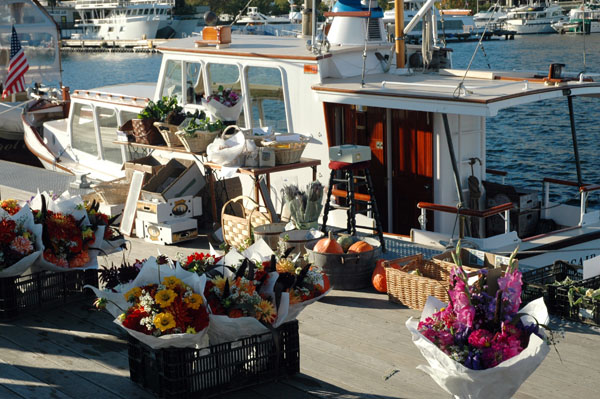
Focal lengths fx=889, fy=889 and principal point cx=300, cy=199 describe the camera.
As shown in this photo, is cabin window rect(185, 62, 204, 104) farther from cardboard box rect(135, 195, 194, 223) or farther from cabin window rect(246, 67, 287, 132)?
cardboard box rect(135, 195, 194, 223)

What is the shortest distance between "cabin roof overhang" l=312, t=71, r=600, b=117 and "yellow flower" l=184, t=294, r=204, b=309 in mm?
4980

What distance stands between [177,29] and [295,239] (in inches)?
3624

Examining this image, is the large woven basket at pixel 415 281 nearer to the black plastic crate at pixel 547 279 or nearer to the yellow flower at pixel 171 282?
the black plastic crate at pixel 547 279

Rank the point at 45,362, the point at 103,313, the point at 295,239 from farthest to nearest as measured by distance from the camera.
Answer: the point at 295,239 < the point at 103,313 < the point at 45,362

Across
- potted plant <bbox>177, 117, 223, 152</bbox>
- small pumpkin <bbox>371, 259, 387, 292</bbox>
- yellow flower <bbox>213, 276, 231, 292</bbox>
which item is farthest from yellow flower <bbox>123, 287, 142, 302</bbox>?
potted plant <bbox>177, 117, 223, 152</bbox>

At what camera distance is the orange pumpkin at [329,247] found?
898cm

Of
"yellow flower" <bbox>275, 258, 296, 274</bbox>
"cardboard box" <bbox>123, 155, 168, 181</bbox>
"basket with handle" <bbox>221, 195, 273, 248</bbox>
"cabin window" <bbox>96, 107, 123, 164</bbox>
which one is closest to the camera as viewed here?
"yellow flower" <bbox>275, 258, 296, 274</bbox>

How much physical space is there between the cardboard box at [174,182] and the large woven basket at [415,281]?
3728 mm

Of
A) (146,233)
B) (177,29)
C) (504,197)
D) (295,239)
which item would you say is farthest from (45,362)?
(177,29)

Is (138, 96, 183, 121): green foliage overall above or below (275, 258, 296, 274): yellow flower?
above

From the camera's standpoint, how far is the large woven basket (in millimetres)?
8188

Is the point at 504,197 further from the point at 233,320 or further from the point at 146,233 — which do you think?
the point at 233,320

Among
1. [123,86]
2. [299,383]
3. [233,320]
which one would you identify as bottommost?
[299,383]

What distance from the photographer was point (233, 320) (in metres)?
6.02
